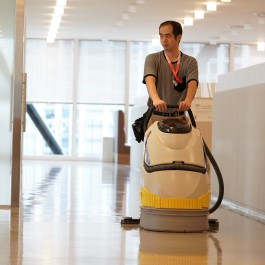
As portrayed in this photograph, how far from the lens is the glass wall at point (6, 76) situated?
26.3ft

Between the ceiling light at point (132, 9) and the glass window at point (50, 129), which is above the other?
the ceiling light at point (132, 9)

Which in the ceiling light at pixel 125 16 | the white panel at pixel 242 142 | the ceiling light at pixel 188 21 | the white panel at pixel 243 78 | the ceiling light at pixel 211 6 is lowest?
the white panel at pixel 242 142

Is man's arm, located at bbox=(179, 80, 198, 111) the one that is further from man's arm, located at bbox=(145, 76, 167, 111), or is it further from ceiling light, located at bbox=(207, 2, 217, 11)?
ceiling light, located at bbox=(207, 2, 217, 11)

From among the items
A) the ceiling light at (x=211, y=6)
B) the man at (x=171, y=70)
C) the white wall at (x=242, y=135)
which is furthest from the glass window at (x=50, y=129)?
the man at (x=171, y=70)

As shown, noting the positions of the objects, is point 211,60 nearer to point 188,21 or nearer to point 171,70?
point 188,21

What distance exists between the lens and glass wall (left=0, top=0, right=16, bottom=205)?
801 cm

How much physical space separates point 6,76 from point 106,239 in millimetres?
2992

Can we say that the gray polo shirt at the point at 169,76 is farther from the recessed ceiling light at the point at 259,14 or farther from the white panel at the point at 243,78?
the recessed ceiling light at the point at 259,14

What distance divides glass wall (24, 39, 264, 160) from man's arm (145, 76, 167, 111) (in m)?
18.2

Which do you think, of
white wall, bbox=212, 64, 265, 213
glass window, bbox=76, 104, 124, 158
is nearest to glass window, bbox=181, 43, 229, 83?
glass window, bbox=76, 104, 124, 158

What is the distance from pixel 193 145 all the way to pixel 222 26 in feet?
48.5

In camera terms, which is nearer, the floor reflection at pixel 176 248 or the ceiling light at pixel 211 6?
the floor reflection at pixel 176 248

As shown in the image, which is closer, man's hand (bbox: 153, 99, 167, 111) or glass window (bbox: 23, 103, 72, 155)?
man's hand (bbox: 153, 99, 167, 111)

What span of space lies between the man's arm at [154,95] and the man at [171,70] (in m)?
0.03
